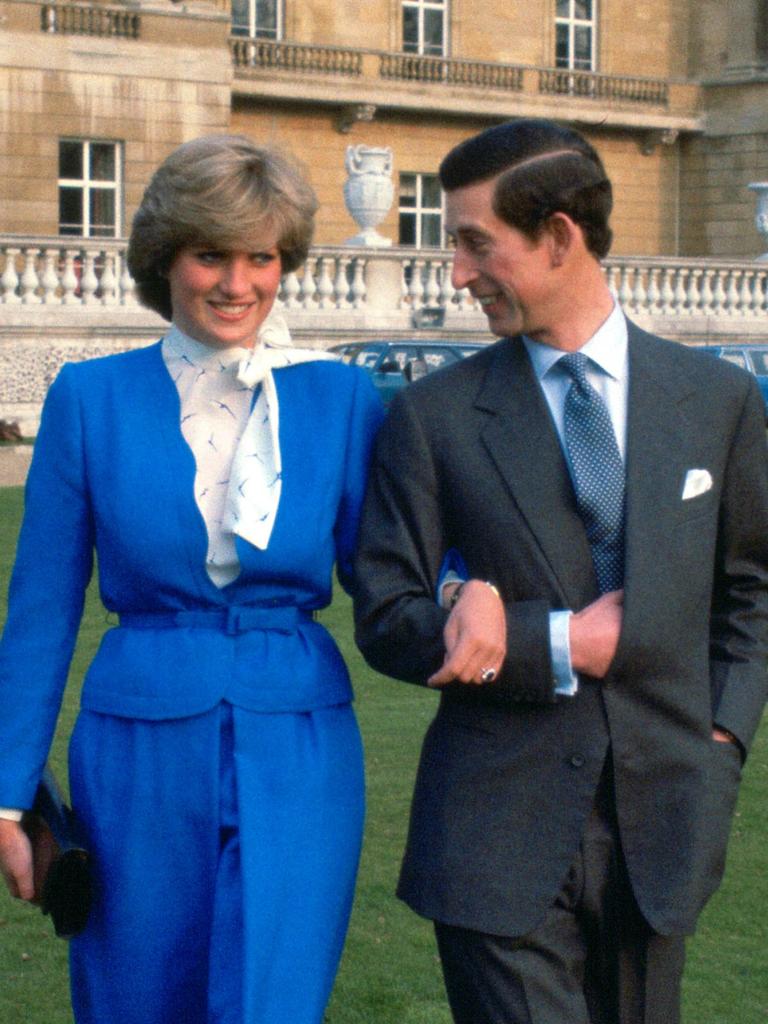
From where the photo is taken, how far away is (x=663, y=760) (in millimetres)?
3395

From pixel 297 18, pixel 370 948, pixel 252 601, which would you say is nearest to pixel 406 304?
pixel 297 18

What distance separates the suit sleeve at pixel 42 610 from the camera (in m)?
3.64

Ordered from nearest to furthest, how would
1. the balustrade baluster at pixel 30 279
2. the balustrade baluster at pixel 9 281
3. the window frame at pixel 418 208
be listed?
1. the balustrade baluster at pixel 9 281
2. the balustrade baluster at pixel 30 279
3. the window frame at pixel 418 208

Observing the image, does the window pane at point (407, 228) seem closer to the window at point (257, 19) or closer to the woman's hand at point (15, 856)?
the window at point (257, 19)

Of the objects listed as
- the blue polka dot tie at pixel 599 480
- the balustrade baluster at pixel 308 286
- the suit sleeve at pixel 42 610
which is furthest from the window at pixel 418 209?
the blue polka dot tie at pixel 599 480

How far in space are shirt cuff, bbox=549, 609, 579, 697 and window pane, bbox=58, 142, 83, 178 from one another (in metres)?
32.6

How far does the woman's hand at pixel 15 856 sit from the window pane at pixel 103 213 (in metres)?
32.6

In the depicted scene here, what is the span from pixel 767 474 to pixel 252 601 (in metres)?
0.89

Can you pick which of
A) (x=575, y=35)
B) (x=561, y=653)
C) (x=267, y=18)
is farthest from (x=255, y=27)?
(x=561, y=653)

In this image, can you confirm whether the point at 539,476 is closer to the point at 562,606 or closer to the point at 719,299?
the point at 562,606

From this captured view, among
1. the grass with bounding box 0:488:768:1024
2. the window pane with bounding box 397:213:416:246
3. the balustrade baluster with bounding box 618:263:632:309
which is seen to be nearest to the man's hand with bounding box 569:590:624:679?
the grass with bounding box 0:488:768:1024

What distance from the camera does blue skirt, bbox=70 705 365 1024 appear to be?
137 inches

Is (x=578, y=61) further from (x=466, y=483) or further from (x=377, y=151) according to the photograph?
(x=466, y=483)

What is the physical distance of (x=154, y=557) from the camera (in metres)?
3.58
